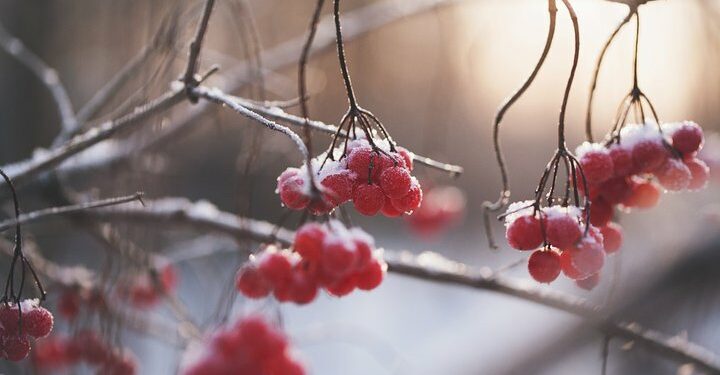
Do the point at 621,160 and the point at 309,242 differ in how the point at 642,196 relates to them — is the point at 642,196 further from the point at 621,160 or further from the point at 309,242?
the point at 309,242

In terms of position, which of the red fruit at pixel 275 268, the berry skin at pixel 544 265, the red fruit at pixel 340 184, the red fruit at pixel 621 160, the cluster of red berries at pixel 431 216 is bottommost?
the red fruit at pixel 275 268

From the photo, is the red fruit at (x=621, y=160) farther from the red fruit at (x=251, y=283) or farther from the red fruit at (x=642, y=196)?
the red fruit at (x=251, y=283)

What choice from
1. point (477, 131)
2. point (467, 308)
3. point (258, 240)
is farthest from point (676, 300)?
point (477, 131)

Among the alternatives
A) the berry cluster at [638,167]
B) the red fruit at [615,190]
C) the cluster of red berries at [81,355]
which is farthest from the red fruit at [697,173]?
the cluster of red berries at [81,355]

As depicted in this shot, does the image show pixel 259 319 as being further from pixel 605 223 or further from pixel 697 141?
pixel 697 141

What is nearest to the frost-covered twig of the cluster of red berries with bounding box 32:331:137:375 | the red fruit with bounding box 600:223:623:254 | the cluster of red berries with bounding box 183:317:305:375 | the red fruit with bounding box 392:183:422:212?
the cluster of red berries with bounding box 32:331:137:375

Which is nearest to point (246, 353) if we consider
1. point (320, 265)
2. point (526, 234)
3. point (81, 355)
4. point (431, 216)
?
point (320, 265)
